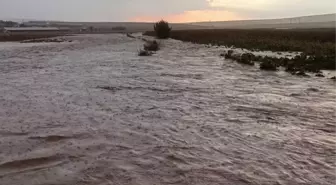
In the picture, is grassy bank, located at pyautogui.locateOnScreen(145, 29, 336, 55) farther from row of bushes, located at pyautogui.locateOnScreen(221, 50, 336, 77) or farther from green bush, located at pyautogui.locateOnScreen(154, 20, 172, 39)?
green bush, located at pyautogui.locateOnScreen(154, 20, 172, 39)

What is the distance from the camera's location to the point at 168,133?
12500 millimetres

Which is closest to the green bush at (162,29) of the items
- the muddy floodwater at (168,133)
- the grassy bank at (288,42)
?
the grassy bank at (288,42)

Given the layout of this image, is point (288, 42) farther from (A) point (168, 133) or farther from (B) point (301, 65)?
(A) point (168, 133)

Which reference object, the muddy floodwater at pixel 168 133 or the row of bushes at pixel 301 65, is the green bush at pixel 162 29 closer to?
the row of bushes at pixel 301 65

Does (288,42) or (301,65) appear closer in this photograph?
(301,65)

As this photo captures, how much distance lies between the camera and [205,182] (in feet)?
27.5

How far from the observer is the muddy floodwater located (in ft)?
29.2

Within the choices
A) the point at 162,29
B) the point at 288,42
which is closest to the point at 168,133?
the point at 288,42

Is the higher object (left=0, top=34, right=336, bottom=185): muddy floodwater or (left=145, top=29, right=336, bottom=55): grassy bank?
(left=145, top=29, right=336, bottom=55): grassy bank

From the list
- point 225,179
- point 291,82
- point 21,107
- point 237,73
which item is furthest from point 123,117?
point 237,73

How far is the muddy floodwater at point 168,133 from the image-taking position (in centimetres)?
891

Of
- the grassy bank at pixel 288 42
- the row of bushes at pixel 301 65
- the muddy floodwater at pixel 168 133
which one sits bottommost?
the muddy floodwater at pixel 168 133

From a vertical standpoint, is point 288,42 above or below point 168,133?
above

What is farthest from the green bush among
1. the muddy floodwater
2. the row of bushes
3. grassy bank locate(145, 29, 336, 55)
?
the muddy floodwater
